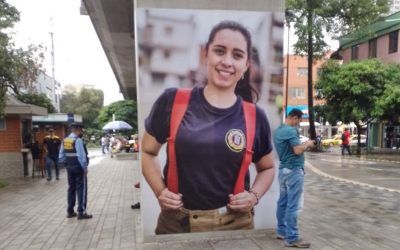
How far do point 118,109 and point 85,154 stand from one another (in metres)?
45.3

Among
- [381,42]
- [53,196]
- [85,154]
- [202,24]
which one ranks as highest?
[381,42]

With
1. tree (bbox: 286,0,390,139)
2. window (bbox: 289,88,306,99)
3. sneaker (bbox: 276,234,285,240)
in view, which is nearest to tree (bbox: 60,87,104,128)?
window (bbox: 289,88,306,99)

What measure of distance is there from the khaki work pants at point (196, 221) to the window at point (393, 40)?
28758 millimetres

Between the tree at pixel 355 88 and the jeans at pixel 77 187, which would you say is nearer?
the jeans at pixel 77 187

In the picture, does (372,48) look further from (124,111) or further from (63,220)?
(63,220)

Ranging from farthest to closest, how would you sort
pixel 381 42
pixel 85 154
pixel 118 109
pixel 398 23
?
pixel 118 109 → pixel 381 42 → pixel 398 23 → pixel 85 154

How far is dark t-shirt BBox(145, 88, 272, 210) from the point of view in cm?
607

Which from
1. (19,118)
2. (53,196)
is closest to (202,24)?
(53,196)

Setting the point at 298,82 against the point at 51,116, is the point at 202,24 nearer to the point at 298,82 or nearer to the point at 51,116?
the point at 51,116

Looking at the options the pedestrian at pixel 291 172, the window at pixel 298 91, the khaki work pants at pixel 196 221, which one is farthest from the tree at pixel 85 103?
the pedestrian at pixel 291 172

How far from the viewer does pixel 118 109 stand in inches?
2093

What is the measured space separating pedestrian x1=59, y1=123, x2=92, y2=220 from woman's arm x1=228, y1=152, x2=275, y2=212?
11.1 ft

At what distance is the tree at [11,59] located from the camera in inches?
534

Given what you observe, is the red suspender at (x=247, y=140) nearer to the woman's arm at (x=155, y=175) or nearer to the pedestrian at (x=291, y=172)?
the pedestrian at (x=291, y=172)
